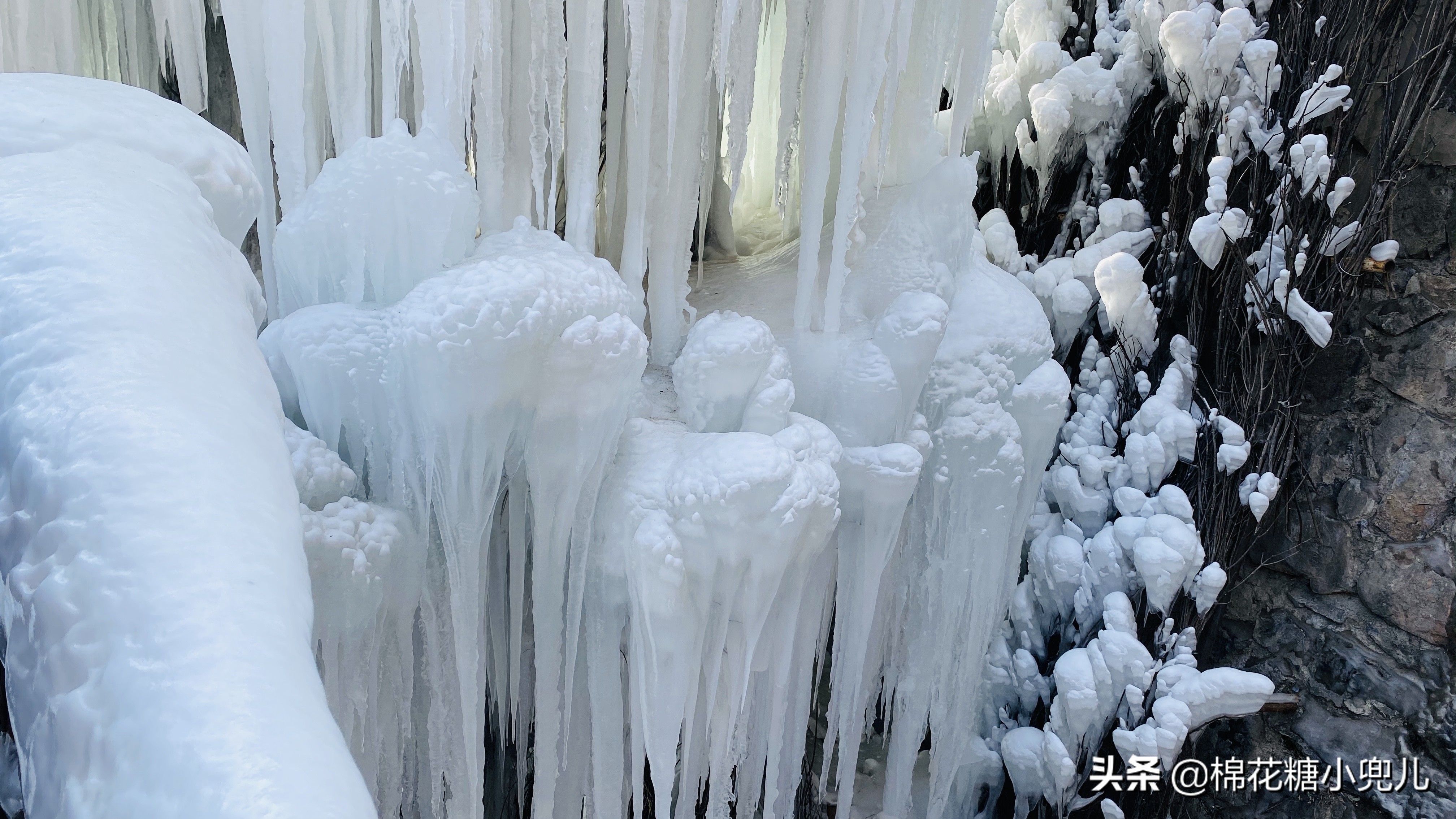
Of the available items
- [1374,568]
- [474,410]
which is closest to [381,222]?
[474,410]

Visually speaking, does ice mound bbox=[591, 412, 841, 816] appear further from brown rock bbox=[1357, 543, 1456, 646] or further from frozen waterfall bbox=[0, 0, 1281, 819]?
brown rock bbox=[1357, 543, 1456, 646]

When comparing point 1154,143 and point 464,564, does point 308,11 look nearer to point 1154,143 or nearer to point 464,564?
point 464,564

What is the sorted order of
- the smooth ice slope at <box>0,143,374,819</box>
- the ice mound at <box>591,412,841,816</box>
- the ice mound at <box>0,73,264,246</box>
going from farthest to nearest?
the ice mound at <box>591,412,841,816</box> < the ice mound at <box>0,73,264,246</box> < the smooth ice slope at <box>0,143,374,819</box>

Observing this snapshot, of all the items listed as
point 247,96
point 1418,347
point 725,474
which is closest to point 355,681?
point 725,474

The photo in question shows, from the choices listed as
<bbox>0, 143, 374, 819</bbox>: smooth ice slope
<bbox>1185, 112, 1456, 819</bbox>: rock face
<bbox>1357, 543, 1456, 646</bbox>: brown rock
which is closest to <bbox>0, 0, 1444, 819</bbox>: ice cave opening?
<bbox>0, 143, 374, 819</bbox>: smooth ice slope

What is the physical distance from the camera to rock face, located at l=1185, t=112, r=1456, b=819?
126 inches

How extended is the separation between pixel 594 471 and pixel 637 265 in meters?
0.50

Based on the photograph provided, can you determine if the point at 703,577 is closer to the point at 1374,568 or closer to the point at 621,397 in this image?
the point at 621,397

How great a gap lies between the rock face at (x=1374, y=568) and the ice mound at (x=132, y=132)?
9.86 feet

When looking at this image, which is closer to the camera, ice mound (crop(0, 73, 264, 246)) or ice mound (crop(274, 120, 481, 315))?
ice mound (crop(0, 73, 264, 246))

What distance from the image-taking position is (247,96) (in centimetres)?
222

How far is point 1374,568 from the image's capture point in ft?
10.7

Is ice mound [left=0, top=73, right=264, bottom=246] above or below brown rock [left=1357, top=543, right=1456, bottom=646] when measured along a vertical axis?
above

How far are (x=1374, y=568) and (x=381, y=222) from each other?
3.15 meters
